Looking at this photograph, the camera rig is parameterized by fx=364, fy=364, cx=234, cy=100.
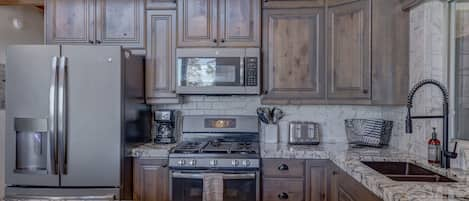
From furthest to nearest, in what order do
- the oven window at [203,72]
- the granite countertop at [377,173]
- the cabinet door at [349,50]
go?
the oven window at [203,72] < the cabinet door at [349,50] < the granite countertop at [377,173]

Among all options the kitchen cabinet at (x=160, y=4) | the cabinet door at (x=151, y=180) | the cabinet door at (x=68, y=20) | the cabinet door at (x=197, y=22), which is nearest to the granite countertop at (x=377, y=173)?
the cabinet door at (x=151, y=180)

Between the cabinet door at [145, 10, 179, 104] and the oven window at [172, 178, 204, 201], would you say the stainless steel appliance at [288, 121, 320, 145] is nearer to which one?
the oven window at [172, 178, 204, 201]

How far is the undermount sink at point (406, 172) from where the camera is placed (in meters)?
1.98

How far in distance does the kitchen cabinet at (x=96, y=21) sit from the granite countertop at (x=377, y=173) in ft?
5.04

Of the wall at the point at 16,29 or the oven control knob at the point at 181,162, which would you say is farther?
the wall at the point at 16,29

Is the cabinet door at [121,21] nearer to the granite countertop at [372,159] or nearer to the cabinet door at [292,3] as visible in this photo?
the granite countertop at [372,159]

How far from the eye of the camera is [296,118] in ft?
11.3

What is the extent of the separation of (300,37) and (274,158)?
1.06 m

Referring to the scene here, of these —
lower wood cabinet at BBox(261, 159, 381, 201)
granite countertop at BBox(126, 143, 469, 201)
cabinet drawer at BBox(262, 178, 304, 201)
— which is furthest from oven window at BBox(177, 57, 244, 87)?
cabinet drawer at BBox(262, 178, 304, 201)

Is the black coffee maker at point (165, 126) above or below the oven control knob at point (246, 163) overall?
above

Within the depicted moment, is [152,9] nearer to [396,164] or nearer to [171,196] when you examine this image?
[171,196]

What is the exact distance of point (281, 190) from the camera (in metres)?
2.83

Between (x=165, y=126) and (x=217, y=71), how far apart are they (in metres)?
0.74

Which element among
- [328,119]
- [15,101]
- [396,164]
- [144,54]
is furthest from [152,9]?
[396,164]
